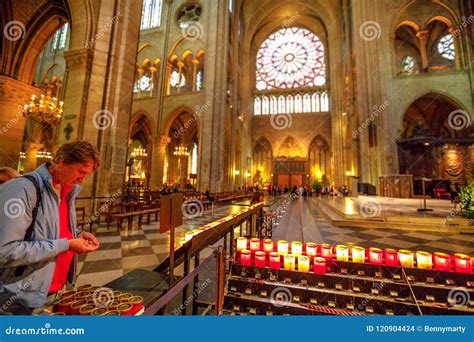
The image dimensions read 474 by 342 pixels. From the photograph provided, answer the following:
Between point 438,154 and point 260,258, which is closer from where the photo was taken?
point 260,258

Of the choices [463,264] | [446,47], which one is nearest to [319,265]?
[463,264]

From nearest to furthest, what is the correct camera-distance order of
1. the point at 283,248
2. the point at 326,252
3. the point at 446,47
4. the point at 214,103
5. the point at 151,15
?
the point at 326,252 < the point at 283,248 < the point at 214,103 < the point at 446,47 < the point at 151,15

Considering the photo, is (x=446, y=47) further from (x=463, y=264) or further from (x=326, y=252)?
(x=326, y=252)

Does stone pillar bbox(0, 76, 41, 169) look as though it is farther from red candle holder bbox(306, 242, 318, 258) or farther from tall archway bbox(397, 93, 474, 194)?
tall archway bbox(397, 93, 474, 194)

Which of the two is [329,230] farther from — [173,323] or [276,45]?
[276,45]

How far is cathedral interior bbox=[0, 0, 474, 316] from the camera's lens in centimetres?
538

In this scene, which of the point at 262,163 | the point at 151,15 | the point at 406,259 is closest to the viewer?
the point at 406,259

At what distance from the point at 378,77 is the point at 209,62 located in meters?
10.9

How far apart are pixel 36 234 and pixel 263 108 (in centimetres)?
2817

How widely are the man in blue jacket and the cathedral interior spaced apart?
39.7 inches

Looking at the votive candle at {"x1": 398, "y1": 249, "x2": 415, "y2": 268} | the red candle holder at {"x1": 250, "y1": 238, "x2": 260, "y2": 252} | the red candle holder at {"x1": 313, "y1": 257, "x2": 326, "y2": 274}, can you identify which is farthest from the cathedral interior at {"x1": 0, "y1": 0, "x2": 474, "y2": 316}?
the votive candle at {"x1": 398, "y1": 249, "x2": 415, "y2": 268}

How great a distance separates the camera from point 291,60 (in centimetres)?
2694

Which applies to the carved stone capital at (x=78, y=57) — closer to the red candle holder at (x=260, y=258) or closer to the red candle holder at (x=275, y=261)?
the red candle holder at (x=260, y=258)

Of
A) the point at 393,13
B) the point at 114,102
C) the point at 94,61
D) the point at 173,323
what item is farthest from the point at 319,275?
the point at 393,13
